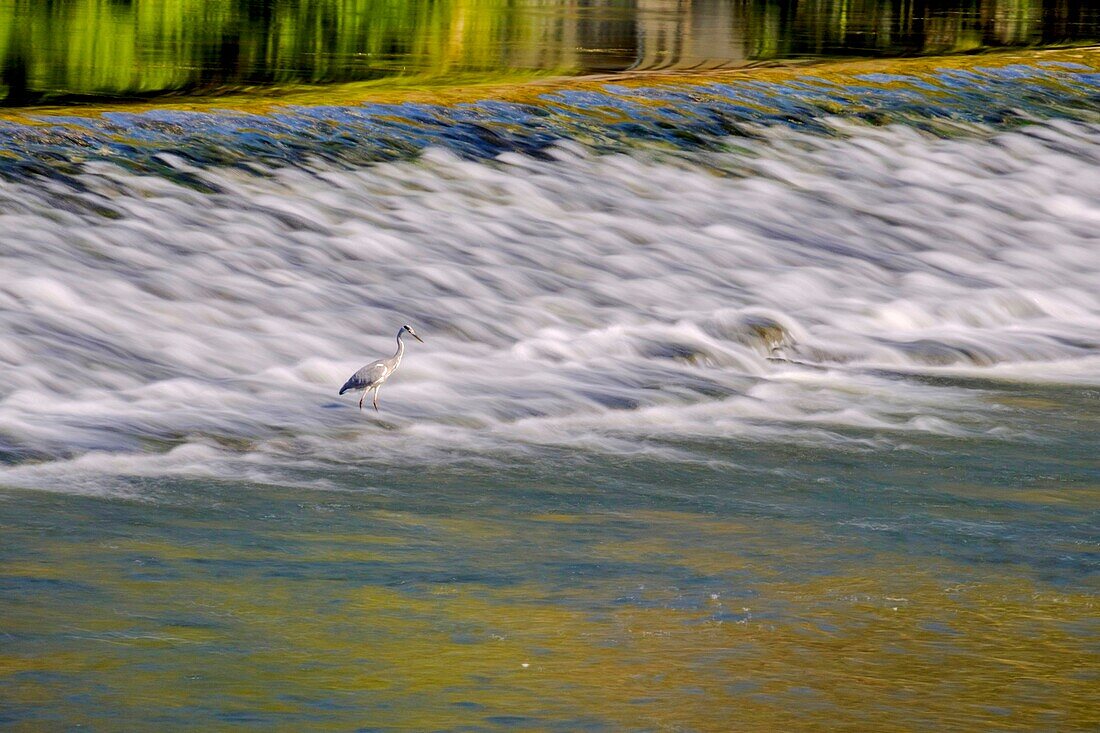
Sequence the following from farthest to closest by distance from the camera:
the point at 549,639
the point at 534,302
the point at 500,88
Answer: the point at 500,88 < the point at 534,302 < the point at 549,639

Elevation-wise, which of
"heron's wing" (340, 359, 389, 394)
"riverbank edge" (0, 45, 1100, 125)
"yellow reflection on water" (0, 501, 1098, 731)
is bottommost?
"yellow reflection on water" (0, 501, 1098, 731)

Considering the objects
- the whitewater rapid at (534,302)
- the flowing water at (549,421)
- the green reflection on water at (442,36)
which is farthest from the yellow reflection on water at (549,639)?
the green reflection on water at (442,36)

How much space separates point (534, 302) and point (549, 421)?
2.46 meters

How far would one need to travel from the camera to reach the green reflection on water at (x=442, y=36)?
17.6m

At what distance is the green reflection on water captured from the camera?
17.6 metres

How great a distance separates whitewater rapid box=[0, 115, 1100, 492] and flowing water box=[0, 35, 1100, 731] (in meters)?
0.04

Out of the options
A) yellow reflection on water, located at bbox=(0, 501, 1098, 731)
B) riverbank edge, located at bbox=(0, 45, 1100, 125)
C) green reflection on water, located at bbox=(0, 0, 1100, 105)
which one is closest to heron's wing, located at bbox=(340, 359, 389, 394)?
yellow reflection on water, located at bbox=(0, 501, 1098, 731)

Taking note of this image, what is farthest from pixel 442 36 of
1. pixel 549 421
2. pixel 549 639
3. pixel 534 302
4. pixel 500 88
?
pixel 549 639

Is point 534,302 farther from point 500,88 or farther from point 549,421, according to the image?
point 500,88

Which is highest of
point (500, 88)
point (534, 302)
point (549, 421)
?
point (500, 88)

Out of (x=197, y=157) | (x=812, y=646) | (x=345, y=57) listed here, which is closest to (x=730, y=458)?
(x=812, y=646)

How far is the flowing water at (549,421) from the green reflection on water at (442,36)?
324 centimetres

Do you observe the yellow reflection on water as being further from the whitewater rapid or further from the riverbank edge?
the riverbank edge

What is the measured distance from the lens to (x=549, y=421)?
24.3 ft
